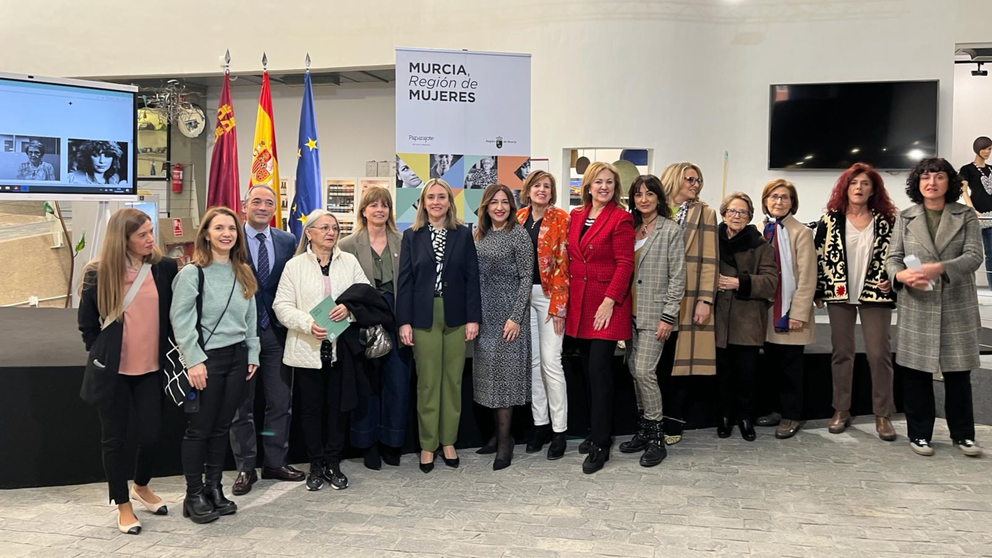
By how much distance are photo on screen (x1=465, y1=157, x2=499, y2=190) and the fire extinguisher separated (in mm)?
8390

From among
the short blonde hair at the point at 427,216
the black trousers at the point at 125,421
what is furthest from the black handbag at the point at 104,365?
the short blonde hair at the point at 427,216

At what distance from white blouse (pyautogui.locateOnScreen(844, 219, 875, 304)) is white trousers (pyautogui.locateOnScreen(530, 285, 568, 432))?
179 cm

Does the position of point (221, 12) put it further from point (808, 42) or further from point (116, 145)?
point (808, 42)

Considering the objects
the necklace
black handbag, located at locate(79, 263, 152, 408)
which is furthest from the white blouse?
black handbag, located at locate(79, 263, 152, 408)

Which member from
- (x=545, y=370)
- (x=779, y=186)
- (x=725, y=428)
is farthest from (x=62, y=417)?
(x=779, y=186)

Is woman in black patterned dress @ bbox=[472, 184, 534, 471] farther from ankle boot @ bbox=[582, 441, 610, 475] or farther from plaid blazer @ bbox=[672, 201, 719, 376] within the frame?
plaid blazer @ bbox=[672, 201, 719, 376]

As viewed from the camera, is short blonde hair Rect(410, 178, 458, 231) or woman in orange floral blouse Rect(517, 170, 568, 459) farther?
woman in orange floral blouse Rect(517, 170, 568, 459)

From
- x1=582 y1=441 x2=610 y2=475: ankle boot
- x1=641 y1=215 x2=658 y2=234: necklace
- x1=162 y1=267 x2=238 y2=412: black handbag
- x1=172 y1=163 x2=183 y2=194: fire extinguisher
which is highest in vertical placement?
x1=172 y1=163 x2=183 y2=194: fire extinguisher

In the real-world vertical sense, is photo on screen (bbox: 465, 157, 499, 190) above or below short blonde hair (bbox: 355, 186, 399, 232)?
above

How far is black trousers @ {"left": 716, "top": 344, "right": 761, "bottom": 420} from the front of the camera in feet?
14.8

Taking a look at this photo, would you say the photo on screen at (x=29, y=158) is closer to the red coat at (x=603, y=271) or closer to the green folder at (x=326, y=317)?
the green folder at (x=326, y=317)

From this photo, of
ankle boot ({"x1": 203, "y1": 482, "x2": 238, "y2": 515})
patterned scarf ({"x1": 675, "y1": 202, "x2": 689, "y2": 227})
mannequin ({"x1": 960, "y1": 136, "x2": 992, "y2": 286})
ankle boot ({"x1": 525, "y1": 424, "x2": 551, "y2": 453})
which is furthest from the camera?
mannequin ({"x1": 960, "y1": 136, "x2": 992, "y2": 286})

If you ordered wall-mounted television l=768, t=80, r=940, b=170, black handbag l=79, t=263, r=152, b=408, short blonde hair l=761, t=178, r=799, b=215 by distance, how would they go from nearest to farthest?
black handbag l=79, t=263, r=152, b=408
short blonde hair l=761, t=178, r=799, b=215
wall-mounted television l=768, t=80, r=940, b=170

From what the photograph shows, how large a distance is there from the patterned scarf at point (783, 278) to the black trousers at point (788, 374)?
0.16 metres
